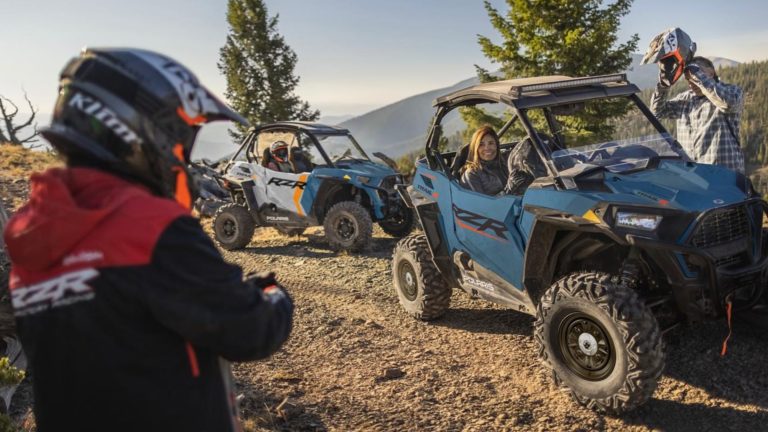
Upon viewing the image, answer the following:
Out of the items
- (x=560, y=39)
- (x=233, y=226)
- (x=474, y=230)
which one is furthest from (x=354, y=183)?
(x=560, y=39)

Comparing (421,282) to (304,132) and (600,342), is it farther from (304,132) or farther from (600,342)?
(304,132)

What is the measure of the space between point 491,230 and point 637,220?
50.7 inches

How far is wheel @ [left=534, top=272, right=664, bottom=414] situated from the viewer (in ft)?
11.2

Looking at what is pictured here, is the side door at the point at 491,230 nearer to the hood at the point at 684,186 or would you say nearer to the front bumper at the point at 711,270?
the hood at the point at 684,186

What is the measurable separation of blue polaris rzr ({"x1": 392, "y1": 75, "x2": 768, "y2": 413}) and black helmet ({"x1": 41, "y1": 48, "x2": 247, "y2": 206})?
9.10 ft

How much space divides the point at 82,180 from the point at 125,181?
0.10 m

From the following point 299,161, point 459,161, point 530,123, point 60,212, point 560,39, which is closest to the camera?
point 60,212

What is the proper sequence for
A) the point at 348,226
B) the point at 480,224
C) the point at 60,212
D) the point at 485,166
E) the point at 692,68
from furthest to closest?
the point at 348,226 → the point at 485,166 → the point at 692,68 → the point at 480,224 → the point at 60,212

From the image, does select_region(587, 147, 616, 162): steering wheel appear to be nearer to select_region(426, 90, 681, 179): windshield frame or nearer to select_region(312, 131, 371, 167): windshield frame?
select_region(426, 90, 681, 179): windshield frame

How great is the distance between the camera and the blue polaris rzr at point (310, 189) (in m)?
9.25

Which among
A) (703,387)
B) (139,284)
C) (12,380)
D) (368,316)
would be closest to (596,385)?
(703,387)

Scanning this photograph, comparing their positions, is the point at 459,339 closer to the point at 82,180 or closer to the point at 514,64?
the point at 82,180

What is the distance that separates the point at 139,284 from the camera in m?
1.35

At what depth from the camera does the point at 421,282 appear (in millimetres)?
5512
